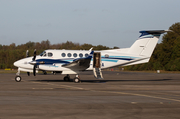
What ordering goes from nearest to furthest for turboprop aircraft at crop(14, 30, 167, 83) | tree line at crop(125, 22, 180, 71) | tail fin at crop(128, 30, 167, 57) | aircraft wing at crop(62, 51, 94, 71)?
aircraft wing at crop(62, 51, 94, 71), turboprop aircraft at crop(14, 30, 167, 83), tail fin at crop(128, 30, 167, 57), tree line at crop(125, 22, 180, 71)

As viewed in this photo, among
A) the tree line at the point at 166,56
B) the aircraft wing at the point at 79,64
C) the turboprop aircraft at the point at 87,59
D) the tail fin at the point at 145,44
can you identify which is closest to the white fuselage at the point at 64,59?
the turboprop aircraft at the point at 87,59

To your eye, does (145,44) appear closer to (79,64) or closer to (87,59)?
(87,59)

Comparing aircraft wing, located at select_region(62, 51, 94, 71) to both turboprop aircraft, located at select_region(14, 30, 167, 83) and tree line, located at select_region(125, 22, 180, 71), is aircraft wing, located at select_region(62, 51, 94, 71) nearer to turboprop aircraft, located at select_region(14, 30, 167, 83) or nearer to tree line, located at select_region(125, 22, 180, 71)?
turboprop aircraft, located at select_region(14, 30, 167, 83)

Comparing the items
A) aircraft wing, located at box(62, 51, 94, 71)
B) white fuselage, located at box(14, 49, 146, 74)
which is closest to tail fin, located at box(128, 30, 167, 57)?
white fuselage, located at box(14, 49, 146, 74)

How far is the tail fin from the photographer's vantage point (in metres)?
25.5

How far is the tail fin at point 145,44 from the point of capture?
25.5 m

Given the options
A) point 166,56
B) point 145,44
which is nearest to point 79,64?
point 145,44

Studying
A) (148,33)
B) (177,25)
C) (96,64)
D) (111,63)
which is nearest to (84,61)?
(96,64)

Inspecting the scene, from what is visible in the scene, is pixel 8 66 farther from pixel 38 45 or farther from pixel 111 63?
pixel 111 63

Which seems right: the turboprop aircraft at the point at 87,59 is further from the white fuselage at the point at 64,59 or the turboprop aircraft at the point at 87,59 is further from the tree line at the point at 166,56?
the tree line at the point at 166,56

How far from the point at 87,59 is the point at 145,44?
7.06 meters

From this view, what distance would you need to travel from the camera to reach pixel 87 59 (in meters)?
23.3

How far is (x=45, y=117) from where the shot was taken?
7.85 metres

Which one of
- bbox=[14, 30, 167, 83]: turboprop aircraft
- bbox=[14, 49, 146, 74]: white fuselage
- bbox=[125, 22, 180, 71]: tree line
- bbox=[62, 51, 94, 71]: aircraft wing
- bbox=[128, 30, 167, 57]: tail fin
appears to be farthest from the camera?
bbox=[125, 22, 180, 71]: tree line
